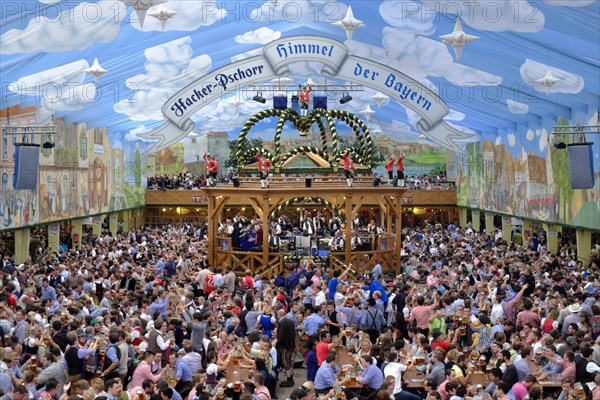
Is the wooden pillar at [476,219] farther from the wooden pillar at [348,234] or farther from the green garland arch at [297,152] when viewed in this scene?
the wooden pillar at [348,234]

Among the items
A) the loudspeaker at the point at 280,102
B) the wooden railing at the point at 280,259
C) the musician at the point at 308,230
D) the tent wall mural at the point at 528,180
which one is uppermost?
the loudspeaker at the point at 280,102

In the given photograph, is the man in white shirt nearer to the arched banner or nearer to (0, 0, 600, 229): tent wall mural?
(0, 0, 600, 229): tent wall mural

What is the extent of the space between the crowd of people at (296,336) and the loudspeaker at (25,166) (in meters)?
2.45

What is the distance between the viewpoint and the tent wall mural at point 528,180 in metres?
32.3

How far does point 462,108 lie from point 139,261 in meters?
15.7

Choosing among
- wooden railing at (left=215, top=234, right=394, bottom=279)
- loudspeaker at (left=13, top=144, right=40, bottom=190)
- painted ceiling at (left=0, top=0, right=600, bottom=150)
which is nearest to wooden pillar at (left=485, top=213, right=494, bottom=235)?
painted ceiling at (left=0, top=0, right=600, bottom=150)

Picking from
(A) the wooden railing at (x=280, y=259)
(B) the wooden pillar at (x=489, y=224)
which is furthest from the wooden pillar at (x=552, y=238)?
(B) the wooden pillar at (x=489, y=224)

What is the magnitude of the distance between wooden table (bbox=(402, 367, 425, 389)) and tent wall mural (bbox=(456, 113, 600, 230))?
705 inches

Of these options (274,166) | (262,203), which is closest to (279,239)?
(262,203)

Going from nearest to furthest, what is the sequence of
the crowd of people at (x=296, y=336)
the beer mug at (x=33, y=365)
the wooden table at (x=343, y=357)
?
the crowd of people at (x=296, y=336)
the beer mug at (x=33, y=365)
the wooden table at (x=343, y=357)

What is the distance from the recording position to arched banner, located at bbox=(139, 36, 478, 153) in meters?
30.0

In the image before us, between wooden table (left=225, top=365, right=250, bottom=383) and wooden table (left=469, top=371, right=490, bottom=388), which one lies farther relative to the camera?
wooden table (left=225, top=365, right=250, bottom=383)

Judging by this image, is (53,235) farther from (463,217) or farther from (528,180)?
(463,217)

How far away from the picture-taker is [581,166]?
26.2 m
